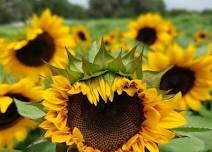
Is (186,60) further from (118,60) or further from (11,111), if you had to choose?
(118,60)

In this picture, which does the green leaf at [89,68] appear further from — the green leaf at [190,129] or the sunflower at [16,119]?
the sunflower at [16,119]

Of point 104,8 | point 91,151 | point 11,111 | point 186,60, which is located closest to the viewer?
point 91,151

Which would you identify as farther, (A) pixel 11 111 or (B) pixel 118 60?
(A) pixel 11 111

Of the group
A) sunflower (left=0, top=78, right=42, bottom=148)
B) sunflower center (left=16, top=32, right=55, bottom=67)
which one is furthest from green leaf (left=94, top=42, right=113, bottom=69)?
sunflower center (left=16, top=32, right=55, bottom=67)

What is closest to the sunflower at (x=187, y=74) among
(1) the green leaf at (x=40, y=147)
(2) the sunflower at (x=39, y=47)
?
(2) the sunflower at (x=39, y=47)

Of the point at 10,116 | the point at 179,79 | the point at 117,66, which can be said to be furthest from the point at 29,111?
the point at 179,79

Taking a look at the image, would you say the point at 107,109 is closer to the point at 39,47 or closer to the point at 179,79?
the point at 179,79

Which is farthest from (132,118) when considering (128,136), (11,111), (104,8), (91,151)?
(104,8)
